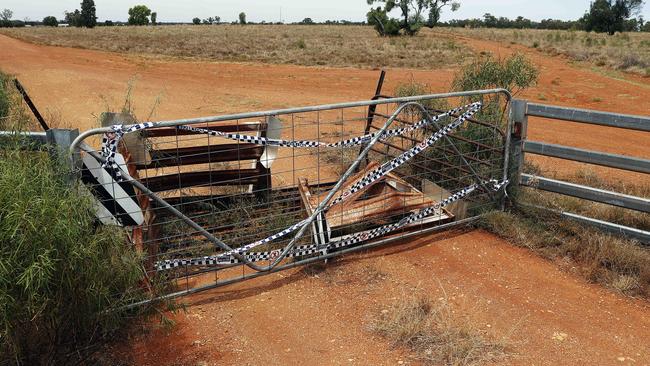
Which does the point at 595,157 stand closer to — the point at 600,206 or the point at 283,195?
the point at 600,206

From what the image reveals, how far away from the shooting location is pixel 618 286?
16.6 feet

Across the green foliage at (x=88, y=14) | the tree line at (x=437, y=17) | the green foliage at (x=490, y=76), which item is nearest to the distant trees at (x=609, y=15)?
the tree line at (x=437, y=17)

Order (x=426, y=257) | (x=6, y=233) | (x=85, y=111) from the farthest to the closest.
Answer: (x=85, y=111), (x=426, y=257), (x=6, y=233)

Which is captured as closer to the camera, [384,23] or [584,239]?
[584,239]

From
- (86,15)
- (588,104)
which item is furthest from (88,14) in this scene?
(588,104)

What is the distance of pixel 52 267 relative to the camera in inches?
125

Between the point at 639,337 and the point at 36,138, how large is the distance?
487 centimetres

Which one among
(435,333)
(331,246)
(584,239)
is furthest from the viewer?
(584,239)

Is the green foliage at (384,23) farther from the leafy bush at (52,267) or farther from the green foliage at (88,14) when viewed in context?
the green foliage at (88,14)

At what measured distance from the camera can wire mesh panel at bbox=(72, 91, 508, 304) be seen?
467 centimetres

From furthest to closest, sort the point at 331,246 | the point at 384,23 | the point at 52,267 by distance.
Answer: the point at 384,23, the point at 331,246, the point at 52,267

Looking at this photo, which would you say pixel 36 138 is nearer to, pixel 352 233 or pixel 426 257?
pixel 352 233

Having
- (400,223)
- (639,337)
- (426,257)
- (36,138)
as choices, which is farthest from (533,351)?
(36,138)

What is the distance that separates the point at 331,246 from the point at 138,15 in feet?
450
